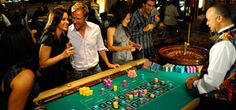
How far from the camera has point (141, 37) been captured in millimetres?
3746

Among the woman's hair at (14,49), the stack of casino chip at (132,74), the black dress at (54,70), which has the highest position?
the woman's hair at (14,49)

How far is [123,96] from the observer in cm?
226

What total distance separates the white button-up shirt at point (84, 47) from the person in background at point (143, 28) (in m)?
1.01

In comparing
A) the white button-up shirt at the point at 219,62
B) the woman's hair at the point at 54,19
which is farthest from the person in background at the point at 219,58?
the woman's hair at the point at 54,19

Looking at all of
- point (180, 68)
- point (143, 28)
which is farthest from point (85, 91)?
point (143, 28)

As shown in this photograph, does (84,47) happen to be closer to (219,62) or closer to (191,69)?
(191,69)

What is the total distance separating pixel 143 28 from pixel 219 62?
78.3 inches

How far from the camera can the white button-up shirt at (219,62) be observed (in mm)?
1883

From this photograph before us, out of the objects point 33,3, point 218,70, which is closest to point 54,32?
point 218,70

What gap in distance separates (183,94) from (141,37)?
1.58 m

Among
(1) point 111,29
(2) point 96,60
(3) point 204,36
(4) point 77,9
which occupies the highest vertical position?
(4) point 77,9

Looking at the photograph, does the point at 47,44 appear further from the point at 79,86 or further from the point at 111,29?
the point at 111,29

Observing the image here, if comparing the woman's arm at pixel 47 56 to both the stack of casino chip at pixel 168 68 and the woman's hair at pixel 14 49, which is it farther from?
the stack of casino chip at pixel 168 68

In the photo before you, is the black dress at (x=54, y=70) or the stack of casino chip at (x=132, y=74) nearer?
the black dress at (x=54, y=70)
